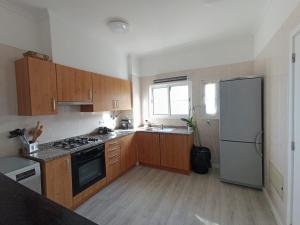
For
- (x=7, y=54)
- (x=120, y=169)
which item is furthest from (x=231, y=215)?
(x=7, y=54)

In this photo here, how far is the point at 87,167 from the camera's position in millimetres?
2461

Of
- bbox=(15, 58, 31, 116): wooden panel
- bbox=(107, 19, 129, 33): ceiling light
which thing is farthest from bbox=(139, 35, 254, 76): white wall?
bbox=(15, 58, 31, 116): wooden panel

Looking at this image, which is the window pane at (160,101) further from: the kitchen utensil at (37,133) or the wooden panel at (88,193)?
the kitchen utensil at (37,133)

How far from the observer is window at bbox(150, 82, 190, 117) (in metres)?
3.88

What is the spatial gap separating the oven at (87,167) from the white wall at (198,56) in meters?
2.50

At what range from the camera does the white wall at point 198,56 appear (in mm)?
3244

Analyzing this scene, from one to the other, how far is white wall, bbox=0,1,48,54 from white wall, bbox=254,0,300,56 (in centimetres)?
309

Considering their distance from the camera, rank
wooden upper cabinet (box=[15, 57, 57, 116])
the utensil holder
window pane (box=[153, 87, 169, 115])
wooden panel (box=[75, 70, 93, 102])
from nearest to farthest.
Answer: wooden upper cabinet (box=[15, 57, 57, 116]) < the utensil holder < wooden panel (box=[75, 70, 93, 102]) < window pane (box=[153, 87, 169, 115])

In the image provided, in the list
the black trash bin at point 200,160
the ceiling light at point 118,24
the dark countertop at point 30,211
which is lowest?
the black trash bin at point 200,160

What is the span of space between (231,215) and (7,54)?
357 centimetres

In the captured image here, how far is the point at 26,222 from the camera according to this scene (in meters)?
0.69

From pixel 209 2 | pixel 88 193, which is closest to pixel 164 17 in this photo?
pixel 209 2

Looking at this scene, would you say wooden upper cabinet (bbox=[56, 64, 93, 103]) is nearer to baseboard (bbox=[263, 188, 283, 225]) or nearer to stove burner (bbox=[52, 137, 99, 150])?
stove burner (bbox=[52, 137, 99, 150])

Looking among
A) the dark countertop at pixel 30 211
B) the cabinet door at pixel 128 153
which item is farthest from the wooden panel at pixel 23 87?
the cabinet door at pixel 128 153
